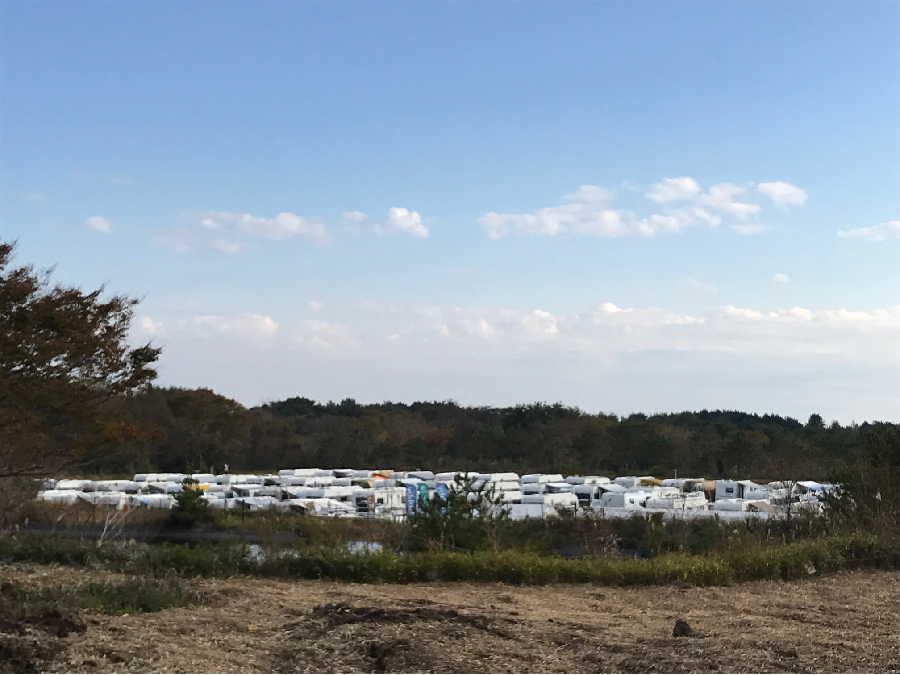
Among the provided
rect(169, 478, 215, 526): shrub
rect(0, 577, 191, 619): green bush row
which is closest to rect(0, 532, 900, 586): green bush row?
rect(0, 577, 191, 619): green bush row

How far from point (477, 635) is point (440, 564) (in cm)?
314

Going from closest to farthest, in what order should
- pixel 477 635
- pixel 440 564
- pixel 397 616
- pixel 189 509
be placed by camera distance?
pixel 477 635 → pixel 397 616 → pixel 440 564 → pixel 189 509

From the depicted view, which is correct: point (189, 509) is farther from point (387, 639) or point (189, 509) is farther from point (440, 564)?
point (387, 639)

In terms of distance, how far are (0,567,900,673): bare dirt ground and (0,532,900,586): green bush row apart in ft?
2.93

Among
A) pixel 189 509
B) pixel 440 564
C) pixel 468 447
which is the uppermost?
pixel 468 447

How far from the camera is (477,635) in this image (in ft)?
16.4

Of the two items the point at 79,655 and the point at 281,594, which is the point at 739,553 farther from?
the point at 79,655

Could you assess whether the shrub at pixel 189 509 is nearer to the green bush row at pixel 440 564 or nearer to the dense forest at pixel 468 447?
the green bush row at pixel 440 564

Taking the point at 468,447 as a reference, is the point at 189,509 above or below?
below

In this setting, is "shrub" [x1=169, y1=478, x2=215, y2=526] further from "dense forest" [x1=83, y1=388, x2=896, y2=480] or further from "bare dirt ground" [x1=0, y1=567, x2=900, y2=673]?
"dense forest" [x1=83, y1=388, x2=896, y2=480]

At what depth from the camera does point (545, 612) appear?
242 inches

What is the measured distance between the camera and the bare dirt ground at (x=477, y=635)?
4457 millimetres

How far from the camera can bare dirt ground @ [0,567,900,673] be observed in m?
4.46

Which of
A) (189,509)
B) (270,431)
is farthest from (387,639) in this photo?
(270,431)
